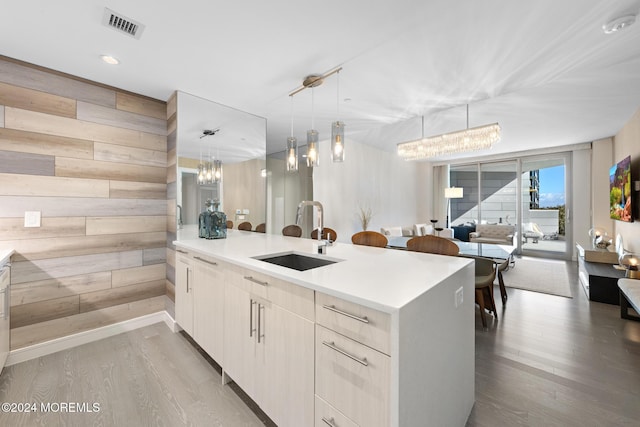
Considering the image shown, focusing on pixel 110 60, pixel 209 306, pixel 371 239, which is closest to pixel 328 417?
pixel 209 306

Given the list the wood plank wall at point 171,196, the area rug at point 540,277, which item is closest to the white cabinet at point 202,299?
the wood plank wall at point 171,196

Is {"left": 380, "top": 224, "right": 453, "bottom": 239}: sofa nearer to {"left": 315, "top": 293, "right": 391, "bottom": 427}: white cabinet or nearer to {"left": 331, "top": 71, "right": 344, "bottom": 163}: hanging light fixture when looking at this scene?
{"left": 331, "top": 71, "right": 344, "bottom": 163}: hanging light fixture

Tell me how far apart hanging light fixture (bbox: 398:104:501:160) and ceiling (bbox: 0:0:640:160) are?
1.50ft

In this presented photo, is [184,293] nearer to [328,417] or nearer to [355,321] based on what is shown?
[328,417]

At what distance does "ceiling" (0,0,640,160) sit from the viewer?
1675 millimetres

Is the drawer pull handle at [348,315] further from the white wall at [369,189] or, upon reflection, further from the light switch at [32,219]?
the white wall at [369,189]

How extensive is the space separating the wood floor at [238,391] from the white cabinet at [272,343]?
0.28 m

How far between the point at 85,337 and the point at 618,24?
4.96 meters

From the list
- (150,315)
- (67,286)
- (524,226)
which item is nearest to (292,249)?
(150,315)

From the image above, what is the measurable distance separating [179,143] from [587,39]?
3.65m

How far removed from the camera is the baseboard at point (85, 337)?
2139mm

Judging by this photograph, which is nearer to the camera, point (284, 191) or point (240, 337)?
point (240, 337)

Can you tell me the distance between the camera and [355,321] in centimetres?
101

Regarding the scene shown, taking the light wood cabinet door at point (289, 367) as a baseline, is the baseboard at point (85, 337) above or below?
below
